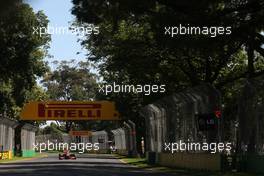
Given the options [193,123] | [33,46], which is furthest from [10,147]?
[193,123]

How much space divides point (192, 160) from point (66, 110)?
43840mm

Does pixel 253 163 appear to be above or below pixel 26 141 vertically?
below

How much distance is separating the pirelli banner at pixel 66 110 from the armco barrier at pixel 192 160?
104 ft

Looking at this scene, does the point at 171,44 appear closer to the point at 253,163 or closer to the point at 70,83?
the point at 253,163

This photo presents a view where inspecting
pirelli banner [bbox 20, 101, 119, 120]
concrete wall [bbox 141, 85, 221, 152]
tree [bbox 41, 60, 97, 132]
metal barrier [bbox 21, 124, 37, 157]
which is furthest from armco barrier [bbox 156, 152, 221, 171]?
tree [bbox 41, 60, 97, 132]

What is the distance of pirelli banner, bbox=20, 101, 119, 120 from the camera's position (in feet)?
251

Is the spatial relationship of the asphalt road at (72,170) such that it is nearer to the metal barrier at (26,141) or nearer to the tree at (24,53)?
the tree at (24,53)

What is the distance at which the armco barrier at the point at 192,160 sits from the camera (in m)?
30.7

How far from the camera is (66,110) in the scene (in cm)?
7738

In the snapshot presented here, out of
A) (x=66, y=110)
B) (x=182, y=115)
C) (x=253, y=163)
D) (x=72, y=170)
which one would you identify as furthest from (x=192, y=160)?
(x=66, y=110)

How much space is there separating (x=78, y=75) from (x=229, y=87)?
91735mm

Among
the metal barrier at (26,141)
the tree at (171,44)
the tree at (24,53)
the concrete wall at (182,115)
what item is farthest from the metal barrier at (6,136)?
the concrete wall at (182,115)

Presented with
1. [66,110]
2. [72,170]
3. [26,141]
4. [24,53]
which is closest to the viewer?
[72,170]

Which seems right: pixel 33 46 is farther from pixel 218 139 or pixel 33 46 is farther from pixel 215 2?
pixel 215 2
